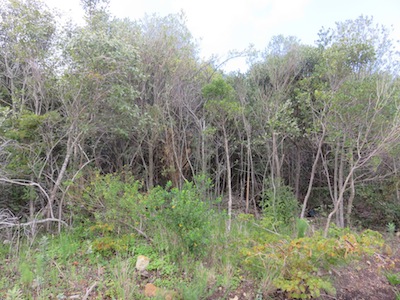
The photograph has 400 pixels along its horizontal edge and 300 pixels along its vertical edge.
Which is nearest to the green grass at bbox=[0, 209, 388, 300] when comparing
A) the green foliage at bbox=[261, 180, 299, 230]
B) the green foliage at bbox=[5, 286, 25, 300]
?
the green foliage at bbox=[5, 286, 25, 300]

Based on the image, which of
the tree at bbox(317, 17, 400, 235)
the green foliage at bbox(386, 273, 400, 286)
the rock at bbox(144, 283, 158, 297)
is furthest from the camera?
the tree at bbox(317, 17, 400, 235)

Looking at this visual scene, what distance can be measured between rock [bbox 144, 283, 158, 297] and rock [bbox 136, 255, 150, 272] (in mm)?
334

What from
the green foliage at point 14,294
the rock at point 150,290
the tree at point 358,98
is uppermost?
the tree at point 358,98

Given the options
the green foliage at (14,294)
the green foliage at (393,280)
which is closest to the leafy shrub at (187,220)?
the green foliage at (14,294)

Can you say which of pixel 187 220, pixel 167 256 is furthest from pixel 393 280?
pixel 167 256

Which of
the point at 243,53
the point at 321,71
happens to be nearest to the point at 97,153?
the point at 243,53

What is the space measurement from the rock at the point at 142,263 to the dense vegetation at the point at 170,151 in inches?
3.7

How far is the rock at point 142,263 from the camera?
3.00 m

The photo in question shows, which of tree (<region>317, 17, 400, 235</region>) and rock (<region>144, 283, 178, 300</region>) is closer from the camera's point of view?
rock (<region>144, 283, 178, 300</region>)

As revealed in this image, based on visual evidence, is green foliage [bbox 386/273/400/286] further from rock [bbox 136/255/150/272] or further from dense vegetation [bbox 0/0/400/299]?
rock [bbox 136/255/150/272]

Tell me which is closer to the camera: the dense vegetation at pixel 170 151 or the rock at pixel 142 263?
the dense vegetation at pixel 170 151

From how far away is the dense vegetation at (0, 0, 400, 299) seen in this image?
2.81 meters

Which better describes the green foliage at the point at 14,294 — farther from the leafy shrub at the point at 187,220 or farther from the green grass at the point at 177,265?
the leafy shrub at the point at 187,220

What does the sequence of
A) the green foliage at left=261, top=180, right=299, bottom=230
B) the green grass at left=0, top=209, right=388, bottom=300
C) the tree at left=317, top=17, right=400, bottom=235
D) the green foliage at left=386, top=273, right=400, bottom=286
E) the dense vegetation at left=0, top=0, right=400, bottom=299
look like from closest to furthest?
the green grass at left=0, top=209, right=388, bottom=300 < the dense vegetation at left=0, top=0, right=400, bottom=299 < the green foliage at left=386, top=273, right=400, bottom=286 < the tree at left=317, top=17, right=400, bottom=235 < the green foliage at left=261, top=180, right=299, bottom=230
